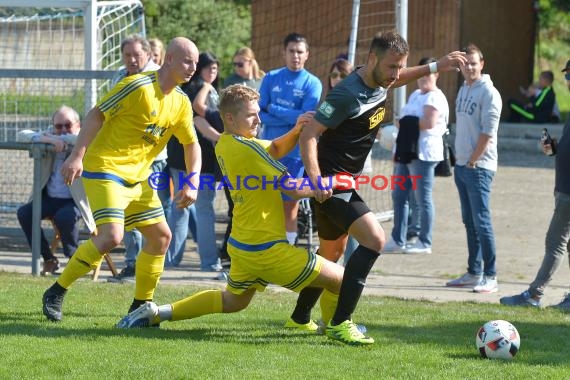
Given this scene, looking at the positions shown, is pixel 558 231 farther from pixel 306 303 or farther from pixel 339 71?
pixel 339 71

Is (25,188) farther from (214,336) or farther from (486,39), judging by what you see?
(486,39)

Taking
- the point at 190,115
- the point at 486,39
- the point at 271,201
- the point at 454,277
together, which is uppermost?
the point at 486,39

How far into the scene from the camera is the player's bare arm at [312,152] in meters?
6.41

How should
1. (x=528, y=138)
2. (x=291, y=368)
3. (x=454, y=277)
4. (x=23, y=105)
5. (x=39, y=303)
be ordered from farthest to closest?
1. (x=528, y=138)
2. (x=23, y=105)
3. (x=454, y=277)
4. (x=39, y=303)
5. (x=291, y=368)

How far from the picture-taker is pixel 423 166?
36.5 ft

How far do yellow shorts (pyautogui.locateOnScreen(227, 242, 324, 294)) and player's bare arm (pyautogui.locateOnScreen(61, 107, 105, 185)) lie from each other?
1.23 metres

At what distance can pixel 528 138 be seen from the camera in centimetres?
2047

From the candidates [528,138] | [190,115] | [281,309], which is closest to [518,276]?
[281,309]

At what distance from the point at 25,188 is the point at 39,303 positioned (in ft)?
15.4

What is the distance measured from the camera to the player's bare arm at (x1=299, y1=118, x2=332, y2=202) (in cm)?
641

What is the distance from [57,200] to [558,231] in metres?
4.63

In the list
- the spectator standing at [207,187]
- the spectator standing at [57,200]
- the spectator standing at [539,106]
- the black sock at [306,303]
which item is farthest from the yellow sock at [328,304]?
the spectator standing at [539,106]

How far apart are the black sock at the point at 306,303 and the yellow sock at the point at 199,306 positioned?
586 millimetres

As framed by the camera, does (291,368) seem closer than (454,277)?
Yes
